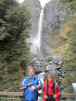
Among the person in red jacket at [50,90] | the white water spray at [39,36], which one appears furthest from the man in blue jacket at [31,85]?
the white water spray at [39,36]

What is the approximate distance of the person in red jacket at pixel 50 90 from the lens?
351 inches

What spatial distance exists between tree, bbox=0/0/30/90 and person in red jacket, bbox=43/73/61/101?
7.89ft

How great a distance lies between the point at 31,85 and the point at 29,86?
0.05 meters

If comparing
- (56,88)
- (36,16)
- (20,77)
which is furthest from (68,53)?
(36,16)

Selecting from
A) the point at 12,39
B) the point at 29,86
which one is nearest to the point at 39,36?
the point at 12,39

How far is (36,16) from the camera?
30781mm

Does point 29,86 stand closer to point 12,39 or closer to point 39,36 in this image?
point 12,39

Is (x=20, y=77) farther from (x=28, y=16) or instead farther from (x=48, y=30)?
(x=48, y=30)

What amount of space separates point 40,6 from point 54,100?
21133 mm

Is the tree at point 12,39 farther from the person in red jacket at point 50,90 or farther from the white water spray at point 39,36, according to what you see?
the white water spray at point 39,36

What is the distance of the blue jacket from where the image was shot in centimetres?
912

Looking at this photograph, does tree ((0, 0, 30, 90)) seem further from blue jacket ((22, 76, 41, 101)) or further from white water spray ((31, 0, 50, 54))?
white water spray ((31, 0, 50, 54))

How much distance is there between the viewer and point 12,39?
11.5 m

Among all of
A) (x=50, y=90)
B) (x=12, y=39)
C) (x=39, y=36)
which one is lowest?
(x=39, y=36)
